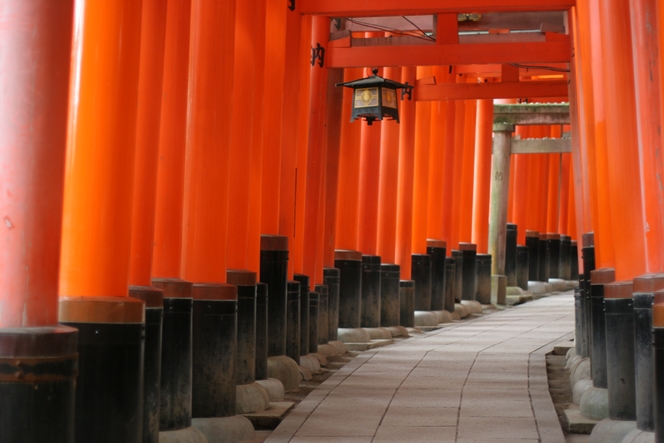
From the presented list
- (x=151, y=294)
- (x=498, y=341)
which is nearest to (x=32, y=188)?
(x=151, y=294)

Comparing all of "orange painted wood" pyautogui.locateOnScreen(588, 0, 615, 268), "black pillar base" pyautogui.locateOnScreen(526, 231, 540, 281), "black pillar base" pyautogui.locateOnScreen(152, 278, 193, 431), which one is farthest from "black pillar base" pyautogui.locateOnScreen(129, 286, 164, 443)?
"black pillar base" pyautogui.locateOnScreen(526, 231, 540, 281)

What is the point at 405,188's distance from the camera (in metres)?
15.7

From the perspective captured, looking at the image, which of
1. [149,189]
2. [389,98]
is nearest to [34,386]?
[149,189]

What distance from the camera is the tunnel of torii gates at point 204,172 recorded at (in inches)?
158

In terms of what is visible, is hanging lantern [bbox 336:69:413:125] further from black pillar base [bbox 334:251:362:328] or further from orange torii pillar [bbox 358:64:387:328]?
orange torii pillar [bbox 358:64:387:328]

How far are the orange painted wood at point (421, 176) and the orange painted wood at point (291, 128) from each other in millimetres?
5840

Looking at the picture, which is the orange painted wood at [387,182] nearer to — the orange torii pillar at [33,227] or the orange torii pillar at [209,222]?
the orange torii pillar at [209,222]

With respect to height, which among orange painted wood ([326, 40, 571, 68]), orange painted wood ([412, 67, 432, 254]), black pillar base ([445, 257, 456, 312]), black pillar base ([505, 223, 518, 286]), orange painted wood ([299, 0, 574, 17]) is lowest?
black pillar base ([445, 257, 456, 312])

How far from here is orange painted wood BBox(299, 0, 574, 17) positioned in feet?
33.6

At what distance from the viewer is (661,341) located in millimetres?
4379

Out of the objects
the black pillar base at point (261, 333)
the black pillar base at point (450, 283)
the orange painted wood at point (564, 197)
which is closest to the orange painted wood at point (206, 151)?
the black pillar base at point (261, 333)

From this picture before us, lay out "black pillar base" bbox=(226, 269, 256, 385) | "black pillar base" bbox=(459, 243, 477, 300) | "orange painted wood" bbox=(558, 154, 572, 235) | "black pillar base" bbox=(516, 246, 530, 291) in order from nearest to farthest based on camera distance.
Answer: "black pillar base" bbox=(226, 269, 256, 385) < "black pillar base" bbox=(459, 243, 477, 300) < "black pillar base" bbox=(516, 246, 530, 291) < "orange painted wood" bbox=(558, 154, 572, 235)

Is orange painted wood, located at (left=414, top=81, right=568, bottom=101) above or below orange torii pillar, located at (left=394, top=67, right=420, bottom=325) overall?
above

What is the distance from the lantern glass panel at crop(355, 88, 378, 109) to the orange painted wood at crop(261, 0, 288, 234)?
5.38 ft
